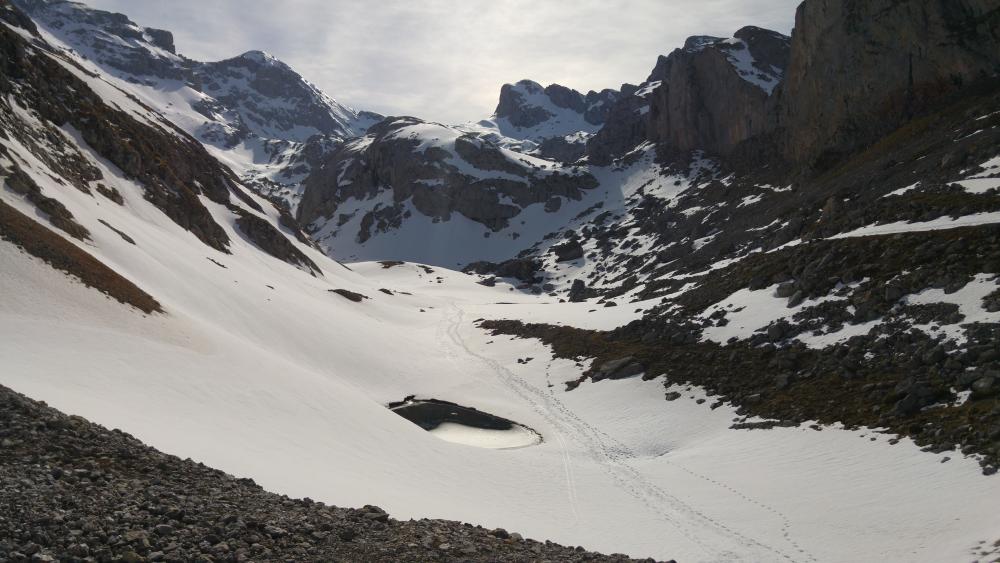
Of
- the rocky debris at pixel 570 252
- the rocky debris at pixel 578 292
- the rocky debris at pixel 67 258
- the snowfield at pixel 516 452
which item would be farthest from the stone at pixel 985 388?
the rocky debris at pixel 570 252

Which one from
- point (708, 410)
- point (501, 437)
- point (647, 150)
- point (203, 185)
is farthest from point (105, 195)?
point (647, 150)

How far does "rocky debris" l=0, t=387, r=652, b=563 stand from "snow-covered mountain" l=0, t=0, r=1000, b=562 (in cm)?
10

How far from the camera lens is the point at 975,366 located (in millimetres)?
19203

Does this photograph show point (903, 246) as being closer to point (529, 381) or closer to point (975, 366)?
point (975, 366)

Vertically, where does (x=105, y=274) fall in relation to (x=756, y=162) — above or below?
below

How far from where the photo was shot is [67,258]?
24859 mm

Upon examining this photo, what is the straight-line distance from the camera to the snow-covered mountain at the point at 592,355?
1516cm

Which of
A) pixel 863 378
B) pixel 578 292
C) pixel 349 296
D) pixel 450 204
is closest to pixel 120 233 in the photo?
pixel 349 296

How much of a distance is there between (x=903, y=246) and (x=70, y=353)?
3766 centimetres

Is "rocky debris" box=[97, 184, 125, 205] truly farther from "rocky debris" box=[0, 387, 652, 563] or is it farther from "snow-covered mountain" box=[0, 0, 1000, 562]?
"rocky debris" box=[0, 387, 652, 563]

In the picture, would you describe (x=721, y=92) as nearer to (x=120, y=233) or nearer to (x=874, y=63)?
(x=874, y=63)

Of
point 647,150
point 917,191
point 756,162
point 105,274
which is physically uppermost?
point 647,150

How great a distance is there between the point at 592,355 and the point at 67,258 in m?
32.2

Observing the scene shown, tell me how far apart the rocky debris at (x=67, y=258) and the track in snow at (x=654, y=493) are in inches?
856
